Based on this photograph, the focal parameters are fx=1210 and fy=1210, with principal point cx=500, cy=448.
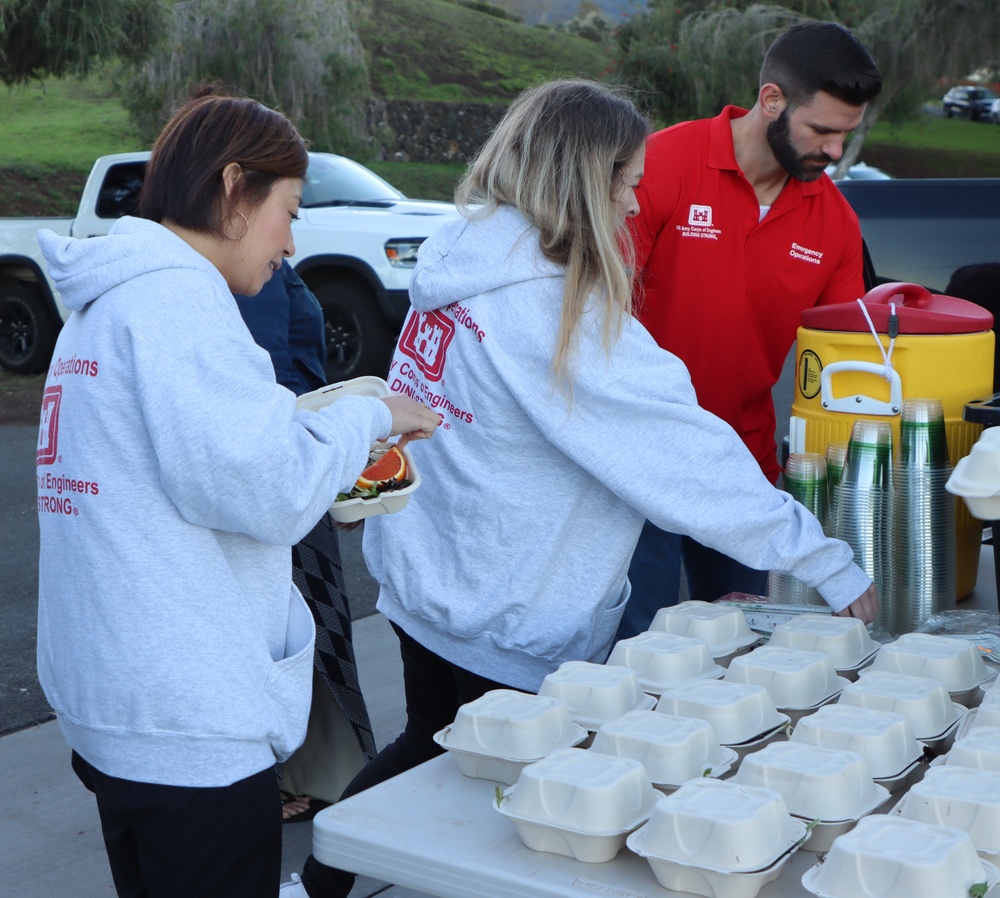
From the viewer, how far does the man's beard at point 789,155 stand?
10.3 feet

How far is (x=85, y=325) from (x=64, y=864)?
7.41 feet

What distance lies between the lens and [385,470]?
6.51 feet

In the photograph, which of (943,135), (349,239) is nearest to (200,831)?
(349,239)

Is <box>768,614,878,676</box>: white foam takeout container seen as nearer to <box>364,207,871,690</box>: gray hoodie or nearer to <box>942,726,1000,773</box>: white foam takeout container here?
<box>364,207,871,690</box>: gray hoodie

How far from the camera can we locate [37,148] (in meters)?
30.0

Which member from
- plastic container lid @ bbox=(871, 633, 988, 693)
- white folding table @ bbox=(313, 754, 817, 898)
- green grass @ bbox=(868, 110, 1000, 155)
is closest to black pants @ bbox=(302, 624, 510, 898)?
white folding table @ bbox=(313, 754, 817, 898)

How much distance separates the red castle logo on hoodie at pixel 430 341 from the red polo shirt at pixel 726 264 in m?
0.95

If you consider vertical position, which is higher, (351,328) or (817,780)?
(817,780)

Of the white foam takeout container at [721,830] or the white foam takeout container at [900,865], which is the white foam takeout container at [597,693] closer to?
the white foam takeout container at [721,830]

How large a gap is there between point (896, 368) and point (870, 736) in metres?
1.10

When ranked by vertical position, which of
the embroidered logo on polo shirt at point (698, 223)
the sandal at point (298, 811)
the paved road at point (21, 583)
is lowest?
the paved road at point (21, 583)

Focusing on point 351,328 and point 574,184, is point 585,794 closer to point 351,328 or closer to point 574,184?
point 574,184

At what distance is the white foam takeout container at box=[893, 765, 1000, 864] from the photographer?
133 centimetres

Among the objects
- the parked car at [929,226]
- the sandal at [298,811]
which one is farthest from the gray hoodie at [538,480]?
the parked car at [929,226]
